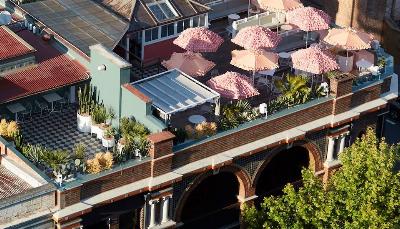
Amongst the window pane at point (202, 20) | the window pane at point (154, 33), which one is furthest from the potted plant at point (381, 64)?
the window pane at point (154, 33)

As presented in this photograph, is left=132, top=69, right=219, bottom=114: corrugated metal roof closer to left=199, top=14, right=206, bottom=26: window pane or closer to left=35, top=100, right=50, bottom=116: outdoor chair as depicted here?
left=35, top=100, right=50, bottom=116: outdoor chair

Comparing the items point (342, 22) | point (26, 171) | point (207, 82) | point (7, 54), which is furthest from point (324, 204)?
point (342, 22)

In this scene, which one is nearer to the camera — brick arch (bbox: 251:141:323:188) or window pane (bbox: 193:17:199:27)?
brick arch (bbox: 251:141:323:188)

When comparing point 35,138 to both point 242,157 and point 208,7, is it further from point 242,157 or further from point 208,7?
point 208,7

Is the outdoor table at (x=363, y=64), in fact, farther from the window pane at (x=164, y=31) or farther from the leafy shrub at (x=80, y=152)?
the leafy shrub at (x=80, y=152)

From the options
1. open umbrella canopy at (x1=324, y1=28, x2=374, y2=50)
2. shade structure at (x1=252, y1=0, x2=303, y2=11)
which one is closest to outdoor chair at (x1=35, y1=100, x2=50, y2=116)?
shade structure at (x1=252, y1=0, x2=303, y2=11)

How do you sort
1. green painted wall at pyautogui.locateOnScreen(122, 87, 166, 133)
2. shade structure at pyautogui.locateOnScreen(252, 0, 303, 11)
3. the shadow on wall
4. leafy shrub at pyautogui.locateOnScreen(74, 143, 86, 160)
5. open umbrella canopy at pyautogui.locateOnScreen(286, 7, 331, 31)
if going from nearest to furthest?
1. leafy shrub at pyautogui.locateOnScreen(74, 143, 86, 160)
2. green painted wall at pyautogui.locateOnScreen(122, 87, 166, 133)
3. open umbrella canopy at pyautogui.locateOnScreen(286, 7, 331, 31)
4. shade structure at pyautogui.locateOnScreen(252, 0, 303, 11)
5. the shadow on wall

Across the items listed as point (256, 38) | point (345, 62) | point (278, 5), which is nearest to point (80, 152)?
point (256, 38)
